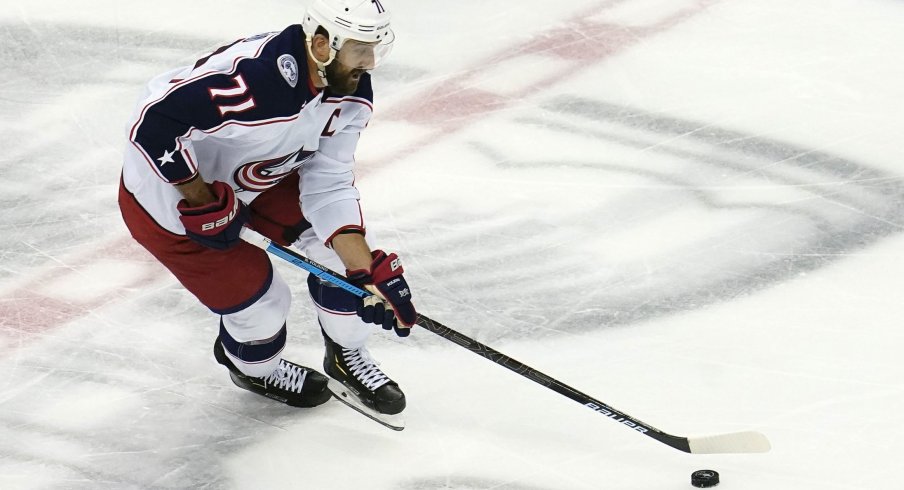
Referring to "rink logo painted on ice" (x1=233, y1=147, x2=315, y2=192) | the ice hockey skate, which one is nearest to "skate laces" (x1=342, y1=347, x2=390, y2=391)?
the ice hockey skate

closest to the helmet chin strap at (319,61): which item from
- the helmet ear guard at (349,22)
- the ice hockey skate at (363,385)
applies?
the helmet ear guard at (349,22)

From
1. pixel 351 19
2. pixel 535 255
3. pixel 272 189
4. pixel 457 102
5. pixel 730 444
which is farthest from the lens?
pixel 457 102

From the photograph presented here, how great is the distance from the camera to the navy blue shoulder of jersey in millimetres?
2754

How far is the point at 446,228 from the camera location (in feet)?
13.3

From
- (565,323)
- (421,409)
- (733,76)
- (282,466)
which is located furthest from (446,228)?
(733,76)

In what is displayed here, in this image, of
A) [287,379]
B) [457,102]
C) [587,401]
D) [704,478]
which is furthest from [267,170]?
[457,102]

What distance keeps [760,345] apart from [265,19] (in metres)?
2.80

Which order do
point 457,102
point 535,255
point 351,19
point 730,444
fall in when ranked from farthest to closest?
point 457,102 < point 535,255 < point 730,444 < point 351,19

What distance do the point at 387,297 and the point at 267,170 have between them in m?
0.43

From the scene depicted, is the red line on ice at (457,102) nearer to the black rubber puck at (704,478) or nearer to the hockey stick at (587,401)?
the hockey stick at (587,401)

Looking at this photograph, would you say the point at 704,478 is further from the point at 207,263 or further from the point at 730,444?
the point at 207,263

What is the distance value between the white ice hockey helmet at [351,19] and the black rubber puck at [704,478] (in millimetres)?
1213

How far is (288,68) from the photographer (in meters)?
2.81

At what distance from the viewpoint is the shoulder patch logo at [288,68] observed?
2.81 m
